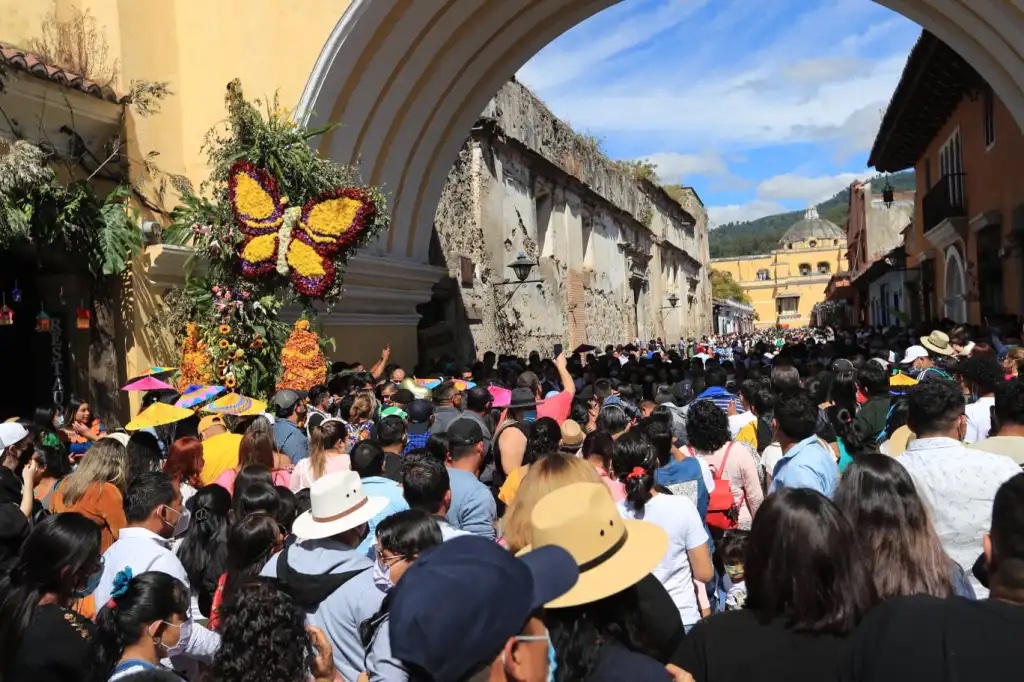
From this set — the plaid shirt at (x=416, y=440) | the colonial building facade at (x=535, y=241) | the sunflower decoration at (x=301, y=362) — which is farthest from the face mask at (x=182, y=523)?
the colonial building facade at (x=535, y=241)

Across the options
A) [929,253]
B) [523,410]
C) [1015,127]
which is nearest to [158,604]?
[523,410]

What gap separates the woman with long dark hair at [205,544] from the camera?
4004 mm

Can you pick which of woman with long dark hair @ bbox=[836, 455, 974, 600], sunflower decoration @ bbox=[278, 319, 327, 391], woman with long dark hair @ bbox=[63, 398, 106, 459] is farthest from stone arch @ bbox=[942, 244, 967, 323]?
→ woman with long dark hair @ bbox=[836, 455, 974, 600]

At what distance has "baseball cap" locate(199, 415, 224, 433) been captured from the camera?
7101 millimetres

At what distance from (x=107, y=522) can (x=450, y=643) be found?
3.39 meters

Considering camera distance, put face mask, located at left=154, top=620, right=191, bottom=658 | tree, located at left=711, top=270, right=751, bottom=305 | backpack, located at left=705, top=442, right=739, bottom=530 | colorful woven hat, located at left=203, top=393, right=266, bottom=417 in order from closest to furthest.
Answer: face mask, located at left=154, top=620, right=191, bottom=658 → backpack, located at left=705, top=442, right=739, bottom=530 → colorful woven hat, located at left=203, top=393, right=266, bottom=417 → tree, located at left=711, top=270, right=751, bottom=305

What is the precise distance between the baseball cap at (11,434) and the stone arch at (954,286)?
54.4ft

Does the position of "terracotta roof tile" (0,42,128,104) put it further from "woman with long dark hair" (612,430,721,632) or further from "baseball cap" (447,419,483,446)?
"woman with long dark hair" (612,430,721,632)

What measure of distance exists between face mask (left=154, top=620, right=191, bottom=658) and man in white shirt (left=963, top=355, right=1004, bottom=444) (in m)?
4.62

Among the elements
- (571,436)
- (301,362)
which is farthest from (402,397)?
(571,436)

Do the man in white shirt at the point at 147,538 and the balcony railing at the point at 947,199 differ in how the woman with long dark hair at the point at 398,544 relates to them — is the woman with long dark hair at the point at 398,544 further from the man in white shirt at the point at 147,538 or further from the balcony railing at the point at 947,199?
the balcony railing at the point at 947,199

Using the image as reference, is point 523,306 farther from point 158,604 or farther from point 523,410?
point 158,604

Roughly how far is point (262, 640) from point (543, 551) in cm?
102

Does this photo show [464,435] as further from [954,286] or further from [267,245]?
[954,286]
